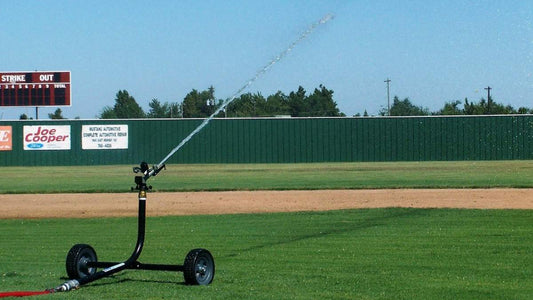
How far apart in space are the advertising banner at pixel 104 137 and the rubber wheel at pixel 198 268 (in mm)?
43732

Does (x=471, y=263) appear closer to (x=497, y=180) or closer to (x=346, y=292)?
(x=346, y=292)

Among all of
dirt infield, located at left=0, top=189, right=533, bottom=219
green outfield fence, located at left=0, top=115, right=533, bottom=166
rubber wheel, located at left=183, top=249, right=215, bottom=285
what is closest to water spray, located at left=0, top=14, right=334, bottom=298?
rubber wheel, located at left=183, top=249, right=215, bottom=285

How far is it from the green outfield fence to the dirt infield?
26.3m

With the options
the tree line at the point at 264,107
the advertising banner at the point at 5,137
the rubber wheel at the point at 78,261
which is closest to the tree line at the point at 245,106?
the tree line at the point at 264,107

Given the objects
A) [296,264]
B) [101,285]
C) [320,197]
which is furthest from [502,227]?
[320,197]

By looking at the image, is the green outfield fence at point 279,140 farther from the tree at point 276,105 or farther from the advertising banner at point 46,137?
the tree at point 276,105

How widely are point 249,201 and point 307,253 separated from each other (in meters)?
10.8

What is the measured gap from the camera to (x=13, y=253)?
10766 mm

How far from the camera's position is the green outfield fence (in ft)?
165

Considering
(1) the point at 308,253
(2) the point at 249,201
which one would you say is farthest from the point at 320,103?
(1) the point at 308,253

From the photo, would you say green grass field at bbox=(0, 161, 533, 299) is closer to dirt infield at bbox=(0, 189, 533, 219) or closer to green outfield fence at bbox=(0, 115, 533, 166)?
dirt infield at bbox=(0, 189, 533, 219)

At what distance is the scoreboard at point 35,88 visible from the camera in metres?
49.4

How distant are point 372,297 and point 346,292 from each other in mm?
325

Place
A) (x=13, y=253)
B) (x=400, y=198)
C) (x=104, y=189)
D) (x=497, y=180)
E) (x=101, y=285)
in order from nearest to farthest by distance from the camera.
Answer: (x=101, y=285) → (x=13, y=253) → (x=400, y=198) → (x=104, y=189) → (x=497, y=180)
